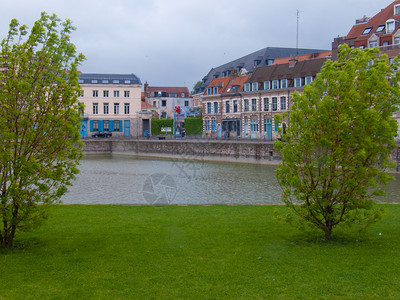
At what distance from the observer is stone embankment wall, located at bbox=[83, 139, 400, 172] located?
140 ft

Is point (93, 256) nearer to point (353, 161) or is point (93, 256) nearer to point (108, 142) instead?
point (353, 161)

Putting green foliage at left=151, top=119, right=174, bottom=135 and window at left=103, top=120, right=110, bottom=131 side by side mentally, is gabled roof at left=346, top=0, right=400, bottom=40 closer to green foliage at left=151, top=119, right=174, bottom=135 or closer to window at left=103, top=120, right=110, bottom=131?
green foliage at left=151, top=119, right=174, bottom=135

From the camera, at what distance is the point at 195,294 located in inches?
257

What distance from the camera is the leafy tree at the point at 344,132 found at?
28.2 ft

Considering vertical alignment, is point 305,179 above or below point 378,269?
above

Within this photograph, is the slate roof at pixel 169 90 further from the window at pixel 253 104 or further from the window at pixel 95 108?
the window at pixel 253 104

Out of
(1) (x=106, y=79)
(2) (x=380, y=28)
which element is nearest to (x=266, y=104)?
(2) (x=380, y=28)

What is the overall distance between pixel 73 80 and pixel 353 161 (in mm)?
5854

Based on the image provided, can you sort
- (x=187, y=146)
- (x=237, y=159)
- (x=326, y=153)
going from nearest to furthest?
(x=326, y=153) < (x=237, y=159) < (x=187, y=146)

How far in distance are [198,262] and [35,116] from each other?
168 inches

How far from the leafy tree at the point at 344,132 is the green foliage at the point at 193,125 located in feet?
193

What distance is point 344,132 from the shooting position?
887cm

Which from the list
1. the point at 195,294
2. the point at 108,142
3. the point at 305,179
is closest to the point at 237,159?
the point at 108,142

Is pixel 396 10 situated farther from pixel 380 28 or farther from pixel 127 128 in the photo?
pixel 127 128
